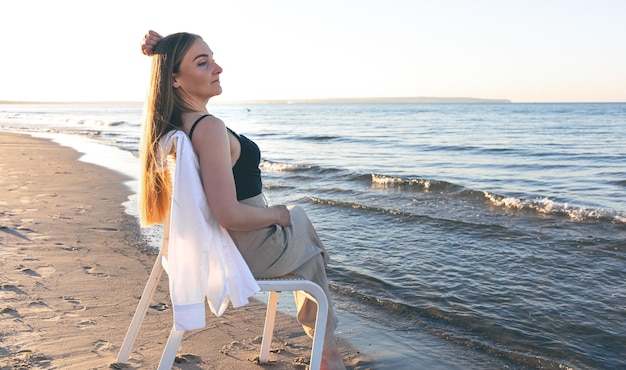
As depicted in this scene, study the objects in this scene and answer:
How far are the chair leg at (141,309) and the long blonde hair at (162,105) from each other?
1.52 feet

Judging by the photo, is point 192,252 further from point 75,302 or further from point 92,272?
point 92,272

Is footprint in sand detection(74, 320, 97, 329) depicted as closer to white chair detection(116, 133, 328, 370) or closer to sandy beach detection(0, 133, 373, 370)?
sandy beach detection(0, 133, 373, 370)

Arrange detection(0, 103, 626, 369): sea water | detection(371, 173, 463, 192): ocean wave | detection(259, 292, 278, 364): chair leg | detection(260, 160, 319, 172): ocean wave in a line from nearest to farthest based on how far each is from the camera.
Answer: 1. detection(259, 292, 278, 364): chair leg
2. detection(0, 103, 626, 369): sea water
3. detection(371, 173, 463, 192): ocean wave
4. detection(260, 160, 319, 172): ocean wave

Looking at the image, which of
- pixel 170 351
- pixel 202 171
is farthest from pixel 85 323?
pixel 202 171

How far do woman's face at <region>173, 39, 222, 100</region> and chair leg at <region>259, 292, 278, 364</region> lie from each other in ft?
3.95

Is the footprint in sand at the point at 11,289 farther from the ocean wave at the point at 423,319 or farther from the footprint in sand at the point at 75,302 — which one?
the ocean wave at the point at 423,319

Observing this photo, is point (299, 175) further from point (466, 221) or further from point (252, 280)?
point (252, 280)

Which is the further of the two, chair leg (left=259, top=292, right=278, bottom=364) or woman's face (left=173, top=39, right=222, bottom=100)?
chair leg (left=259, top=292, right=278, bottom=364)

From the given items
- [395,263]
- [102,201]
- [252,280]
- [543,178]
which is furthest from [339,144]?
[252,280]

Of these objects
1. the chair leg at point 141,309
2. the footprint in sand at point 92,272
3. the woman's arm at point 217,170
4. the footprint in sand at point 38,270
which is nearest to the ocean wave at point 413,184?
the footprint in sand at point 92,272

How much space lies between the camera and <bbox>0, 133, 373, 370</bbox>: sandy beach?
10.7 feet

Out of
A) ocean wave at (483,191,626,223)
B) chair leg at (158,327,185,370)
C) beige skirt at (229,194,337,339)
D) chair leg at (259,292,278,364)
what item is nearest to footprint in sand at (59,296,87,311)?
chair leg at (259,292,278,364)

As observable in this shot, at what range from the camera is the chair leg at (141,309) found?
9.20 ft

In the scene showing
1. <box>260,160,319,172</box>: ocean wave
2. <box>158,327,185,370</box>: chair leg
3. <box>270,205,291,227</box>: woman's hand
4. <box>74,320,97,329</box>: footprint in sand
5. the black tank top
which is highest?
the black tank top
